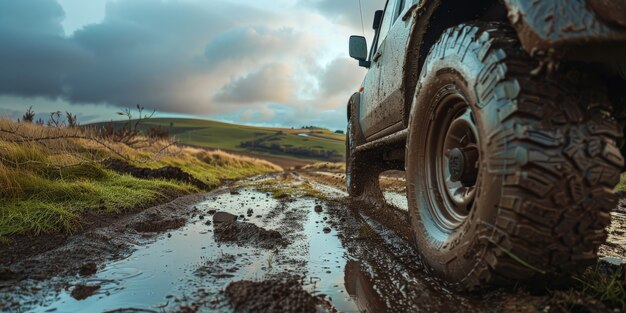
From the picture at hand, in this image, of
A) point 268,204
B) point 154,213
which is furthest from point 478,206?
point 268,204

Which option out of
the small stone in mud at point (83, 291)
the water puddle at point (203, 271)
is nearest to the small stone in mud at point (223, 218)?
the water puddle at point (203, 271)

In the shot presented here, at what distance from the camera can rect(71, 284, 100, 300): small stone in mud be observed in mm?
1624

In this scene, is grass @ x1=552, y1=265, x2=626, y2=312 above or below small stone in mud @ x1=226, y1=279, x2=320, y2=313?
above

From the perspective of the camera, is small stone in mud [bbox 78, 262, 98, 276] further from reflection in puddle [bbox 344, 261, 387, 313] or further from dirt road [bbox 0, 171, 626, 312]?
reflection in puddle [bbox 344, 261, 387, 313]

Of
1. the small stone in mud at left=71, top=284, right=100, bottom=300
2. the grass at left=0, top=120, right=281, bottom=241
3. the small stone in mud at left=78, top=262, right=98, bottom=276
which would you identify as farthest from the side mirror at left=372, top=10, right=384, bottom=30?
the small stone in mud at left=71, top=284, right=100, bottom=300

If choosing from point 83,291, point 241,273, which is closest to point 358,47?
point 241,273

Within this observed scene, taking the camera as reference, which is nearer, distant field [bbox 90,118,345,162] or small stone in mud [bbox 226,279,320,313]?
small stone in mud [bbox 226,279,320,313]

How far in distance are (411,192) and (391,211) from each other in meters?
1.98

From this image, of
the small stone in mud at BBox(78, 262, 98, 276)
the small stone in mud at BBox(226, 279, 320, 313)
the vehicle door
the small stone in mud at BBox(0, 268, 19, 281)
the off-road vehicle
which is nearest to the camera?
the off-road vehicle

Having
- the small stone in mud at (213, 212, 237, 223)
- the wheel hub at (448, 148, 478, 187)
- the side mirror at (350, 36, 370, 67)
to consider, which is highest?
the side mirror at (350, 36, 370, 67)

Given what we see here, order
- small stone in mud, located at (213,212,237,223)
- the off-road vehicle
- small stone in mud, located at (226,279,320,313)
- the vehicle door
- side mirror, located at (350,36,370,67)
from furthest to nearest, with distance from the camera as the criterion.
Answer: side mirror, located at (350,36,370,67), small stone in mud, located at (213,212,237,223), the vehicle door, small stone in mud, located at (226,279,320,313), the off-road vehicle

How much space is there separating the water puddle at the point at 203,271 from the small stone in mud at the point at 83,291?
21 mm

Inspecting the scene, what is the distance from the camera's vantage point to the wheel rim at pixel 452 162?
182cm

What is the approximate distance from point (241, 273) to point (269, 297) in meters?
0.43
